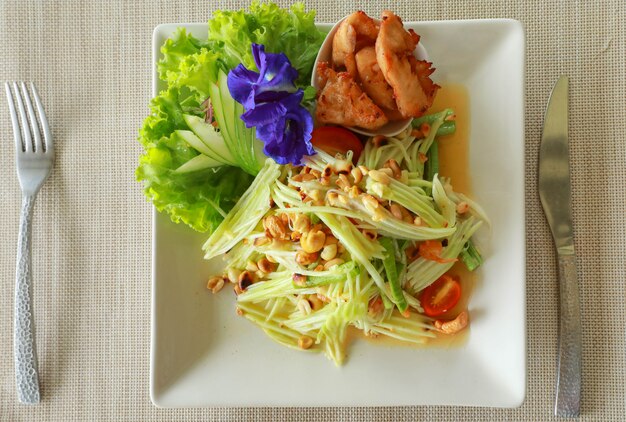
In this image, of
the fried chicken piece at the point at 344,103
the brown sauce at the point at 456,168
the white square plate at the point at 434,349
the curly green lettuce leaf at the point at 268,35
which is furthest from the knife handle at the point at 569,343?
the curly green lettuce leaf at the point at 268,35

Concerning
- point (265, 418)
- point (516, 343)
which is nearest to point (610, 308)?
point (516, 343)

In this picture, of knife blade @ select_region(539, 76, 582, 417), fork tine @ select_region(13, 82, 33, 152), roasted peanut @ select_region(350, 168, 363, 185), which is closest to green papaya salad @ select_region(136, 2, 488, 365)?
roasted peanut @ select_region(350, 168, 363, 185)

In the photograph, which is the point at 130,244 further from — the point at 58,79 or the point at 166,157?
the point at 58,79

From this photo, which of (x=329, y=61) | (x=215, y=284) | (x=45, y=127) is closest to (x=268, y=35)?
(x=329, y=61)

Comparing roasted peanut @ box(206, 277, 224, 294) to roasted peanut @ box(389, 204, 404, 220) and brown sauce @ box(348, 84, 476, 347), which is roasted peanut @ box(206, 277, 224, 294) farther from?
roasted peanut @ box(389, 204, 404, 220)

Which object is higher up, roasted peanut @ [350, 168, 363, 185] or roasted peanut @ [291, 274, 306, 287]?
roasted peanut @ [350, 168, 363, 185]
